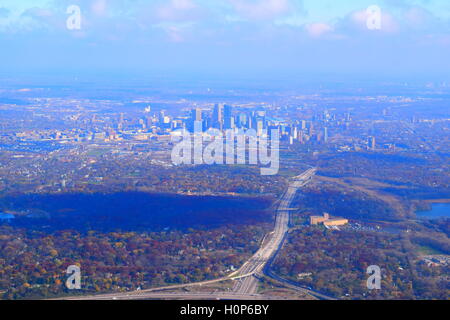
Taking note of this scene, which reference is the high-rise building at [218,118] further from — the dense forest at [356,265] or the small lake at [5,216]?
the dense forest at [356,265]

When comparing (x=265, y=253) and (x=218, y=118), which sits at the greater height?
(x=218, y=118)

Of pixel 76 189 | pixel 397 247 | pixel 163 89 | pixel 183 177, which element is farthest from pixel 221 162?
pixel 163 89

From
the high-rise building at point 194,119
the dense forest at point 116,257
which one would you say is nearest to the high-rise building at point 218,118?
the high-rise building at point 194,119

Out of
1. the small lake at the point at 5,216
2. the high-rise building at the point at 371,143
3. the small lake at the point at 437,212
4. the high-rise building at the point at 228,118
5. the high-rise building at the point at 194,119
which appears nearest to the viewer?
Answer: the small lake at the point at 5,216

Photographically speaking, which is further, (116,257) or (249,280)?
(116,257)

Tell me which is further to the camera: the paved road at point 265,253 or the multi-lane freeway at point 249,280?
the paved road at point 265,253

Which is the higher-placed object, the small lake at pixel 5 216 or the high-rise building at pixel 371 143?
the high-rise building at pixel 371 143

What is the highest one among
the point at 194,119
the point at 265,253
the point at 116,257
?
the point at 194,119

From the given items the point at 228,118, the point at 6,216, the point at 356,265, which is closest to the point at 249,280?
the point at 356,265

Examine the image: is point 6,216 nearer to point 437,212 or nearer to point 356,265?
point 356,265
